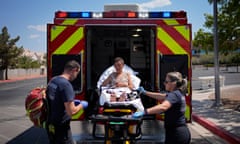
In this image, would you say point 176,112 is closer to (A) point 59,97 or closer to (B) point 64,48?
(A) point 59,97

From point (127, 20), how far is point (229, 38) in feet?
26.0

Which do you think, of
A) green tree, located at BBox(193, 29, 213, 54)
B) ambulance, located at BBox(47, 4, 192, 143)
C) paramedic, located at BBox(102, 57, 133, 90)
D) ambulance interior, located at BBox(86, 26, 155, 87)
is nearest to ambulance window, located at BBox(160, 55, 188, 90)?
ambulance, located at BBox(47, 4, 192, 143)

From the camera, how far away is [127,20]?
21.3 feet

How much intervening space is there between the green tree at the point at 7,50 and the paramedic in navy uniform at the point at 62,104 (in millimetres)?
41667

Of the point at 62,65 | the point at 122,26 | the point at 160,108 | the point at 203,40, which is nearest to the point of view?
the point at 160,108

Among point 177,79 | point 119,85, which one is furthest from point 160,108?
point 119,85

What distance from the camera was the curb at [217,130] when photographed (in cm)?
714

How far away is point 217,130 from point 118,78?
321 cm

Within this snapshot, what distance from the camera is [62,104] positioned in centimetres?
445

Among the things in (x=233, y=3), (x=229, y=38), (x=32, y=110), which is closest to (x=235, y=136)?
(x=32, y=110)

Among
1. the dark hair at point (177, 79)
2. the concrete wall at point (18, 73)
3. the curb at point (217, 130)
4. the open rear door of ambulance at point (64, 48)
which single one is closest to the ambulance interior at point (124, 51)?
the curb at point (217, 130)

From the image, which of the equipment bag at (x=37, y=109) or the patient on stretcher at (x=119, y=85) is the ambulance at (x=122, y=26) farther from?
the equipment bag at (x=37, y=109)

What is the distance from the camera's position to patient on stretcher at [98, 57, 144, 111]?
17.3 feet

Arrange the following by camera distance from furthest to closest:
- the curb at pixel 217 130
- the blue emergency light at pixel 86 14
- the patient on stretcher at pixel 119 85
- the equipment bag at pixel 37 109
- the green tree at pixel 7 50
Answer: the green tree at pixel 7 50, the curb at pixel 217 130, the blue emergency light at pixel 86 14, the patient on stretcher at pixel 119 85, the equipment bag at pixel 37 109
